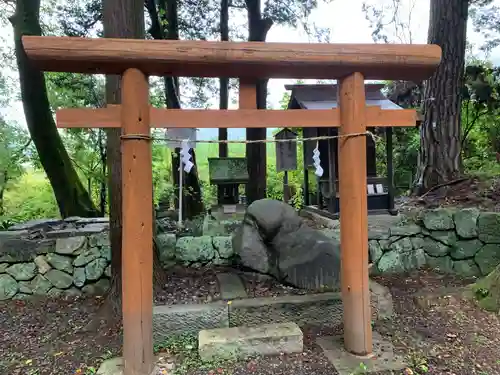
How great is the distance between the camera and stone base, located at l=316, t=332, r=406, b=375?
247 cm

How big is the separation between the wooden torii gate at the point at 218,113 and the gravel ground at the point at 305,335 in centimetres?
47

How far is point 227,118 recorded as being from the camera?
2.51m

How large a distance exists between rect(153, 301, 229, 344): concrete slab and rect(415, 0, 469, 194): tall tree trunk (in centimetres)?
403

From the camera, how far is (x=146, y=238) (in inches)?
96.0

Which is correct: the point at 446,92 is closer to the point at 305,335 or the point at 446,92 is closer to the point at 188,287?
the point at 305,335

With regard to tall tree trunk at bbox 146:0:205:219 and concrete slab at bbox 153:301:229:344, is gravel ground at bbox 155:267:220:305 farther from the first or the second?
tall tree trunk at bbox 146:0:205:219

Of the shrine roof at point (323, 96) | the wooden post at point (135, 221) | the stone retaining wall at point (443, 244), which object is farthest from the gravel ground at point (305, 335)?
the shrine roof at point (323, 96)

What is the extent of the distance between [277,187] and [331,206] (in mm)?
6043

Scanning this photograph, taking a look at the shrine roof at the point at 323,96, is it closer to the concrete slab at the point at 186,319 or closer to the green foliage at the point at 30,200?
the concrete slab at the point at 186,319

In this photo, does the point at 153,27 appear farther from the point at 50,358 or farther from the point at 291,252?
the point at 50,358

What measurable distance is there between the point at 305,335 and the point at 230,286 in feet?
2.82

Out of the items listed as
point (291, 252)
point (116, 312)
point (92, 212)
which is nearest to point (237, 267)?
point (291, 252)

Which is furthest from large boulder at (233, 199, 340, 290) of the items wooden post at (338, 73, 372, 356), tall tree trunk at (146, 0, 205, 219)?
tall tree trunk at (146, 0, 205, 219)

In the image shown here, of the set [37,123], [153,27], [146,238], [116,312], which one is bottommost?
[116,312]
